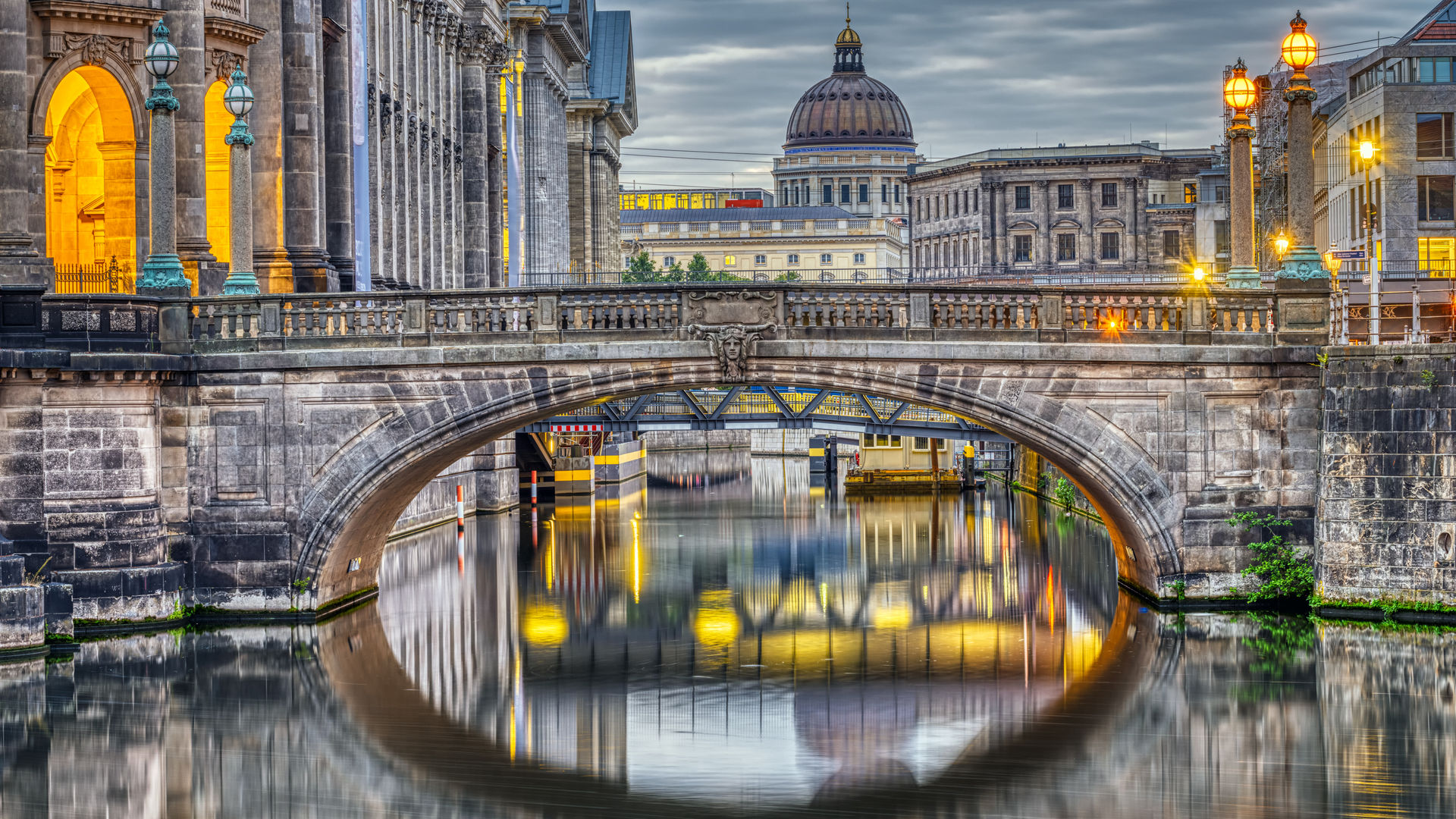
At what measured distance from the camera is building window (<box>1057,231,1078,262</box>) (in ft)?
554

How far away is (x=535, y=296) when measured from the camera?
34781 millimetres

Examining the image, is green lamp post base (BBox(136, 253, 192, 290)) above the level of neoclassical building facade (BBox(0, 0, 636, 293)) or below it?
below

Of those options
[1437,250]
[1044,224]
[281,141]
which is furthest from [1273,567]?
[1044,224]

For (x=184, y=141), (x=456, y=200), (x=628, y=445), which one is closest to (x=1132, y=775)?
(x=184, y=141)

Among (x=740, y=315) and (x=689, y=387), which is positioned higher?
(x=740, y=315)

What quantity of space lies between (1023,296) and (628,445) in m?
61.0

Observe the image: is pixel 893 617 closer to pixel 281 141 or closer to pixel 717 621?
pixel 717 621

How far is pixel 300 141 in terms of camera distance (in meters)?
47.6

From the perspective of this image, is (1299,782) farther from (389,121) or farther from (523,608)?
(389,121)

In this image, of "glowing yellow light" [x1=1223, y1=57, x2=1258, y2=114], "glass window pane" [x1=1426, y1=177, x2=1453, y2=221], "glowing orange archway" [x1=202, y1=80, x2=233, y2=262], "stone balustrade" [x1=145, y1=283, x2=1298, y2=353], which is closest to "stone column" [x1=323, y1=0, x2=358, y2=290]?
"glowing orange archway" [x1=202, y1=80, x2=233, y2=262]

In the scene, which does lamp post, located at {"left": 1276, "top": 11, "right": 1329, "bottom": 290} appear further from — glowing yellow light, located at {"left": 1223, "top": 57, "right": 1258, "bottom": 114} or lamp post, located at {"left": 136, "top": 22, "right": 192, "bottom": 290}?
lamp post, located at {"left": 136, "top": 22, "right": 192, "bottom": 290}

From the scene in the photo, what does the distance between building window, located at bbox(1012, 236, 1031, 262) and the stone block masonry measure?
137636mm

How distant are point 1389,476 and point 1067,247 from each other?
137500 mm

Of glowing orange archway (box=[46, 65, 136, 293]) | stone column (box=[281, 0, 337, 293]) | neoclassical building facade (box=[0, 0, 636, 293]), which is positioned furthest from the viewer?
stone column (box=[281, 0, 337, 293])
